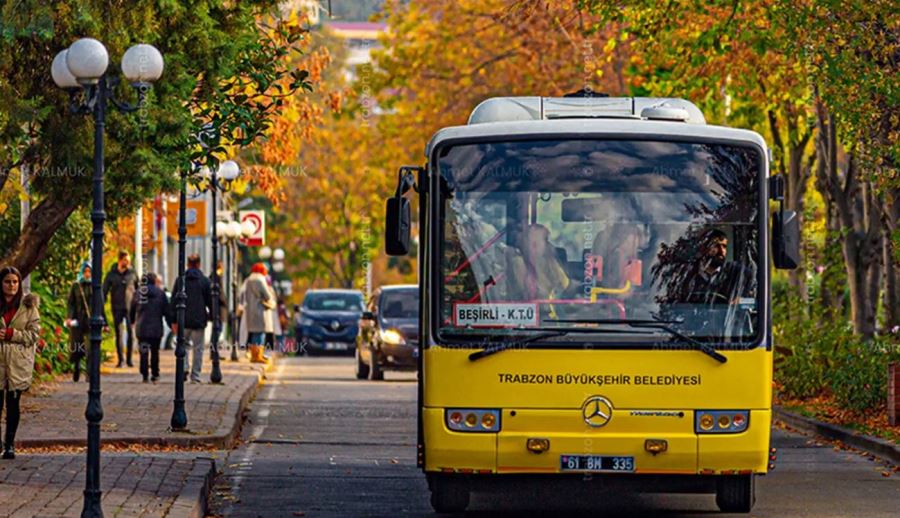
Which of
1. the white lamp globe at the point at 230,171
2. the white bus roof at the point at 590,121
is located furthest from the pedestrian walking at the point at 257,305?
the white bus roof at the point at 590,121

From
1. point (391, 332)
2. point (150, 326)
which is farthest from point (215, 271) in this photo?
point (391, 332)

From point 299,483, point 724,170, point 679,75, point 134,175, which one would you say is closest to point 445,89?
point 679,75

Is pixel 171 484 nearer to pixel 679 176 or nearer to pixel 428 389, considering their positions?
pixel 428 389

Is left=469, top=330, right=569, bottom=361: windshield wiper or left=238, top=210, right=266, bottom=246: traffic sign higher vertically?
left=238, top=210, right=266, bottom=246: traffic sign

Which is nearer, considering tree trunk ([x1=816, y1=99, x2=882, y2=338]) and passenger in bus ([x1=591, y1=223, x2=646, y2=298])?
passenger in bus ([x1=591, y1=223, x2=646, y2=298])

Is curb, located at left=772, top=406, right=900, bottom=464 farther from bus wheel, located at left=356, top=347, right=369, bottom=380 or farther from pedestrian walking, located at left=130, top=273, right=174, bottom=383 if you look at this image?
bus wheel, located at left=356, top=347, right=369, bottom=380

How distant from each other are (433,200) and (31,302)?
15.0 feet

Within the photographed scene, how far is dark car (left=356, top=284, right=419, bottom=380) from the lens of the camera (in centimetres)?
3572

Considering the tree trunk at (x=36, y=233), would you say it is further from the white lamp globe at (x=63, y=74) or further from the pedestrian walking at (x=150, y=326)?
the pedestrian walking at (x=150, y=326)

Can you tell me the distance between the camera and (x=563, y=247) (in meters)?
13.6

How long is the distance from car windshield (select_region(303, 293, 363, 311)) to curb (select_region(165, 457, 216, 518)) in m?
38.5

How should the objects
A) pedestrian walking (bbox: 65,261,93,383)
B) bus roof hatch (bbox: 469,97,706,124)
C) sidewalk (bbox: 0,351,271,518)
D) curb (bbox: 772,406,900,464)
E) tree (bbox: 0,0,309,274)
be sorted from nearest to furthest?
sidewalk (bbox: 0,351,271,518)
bus roof hatch (bbox: 469,97,706,124)
tree (bbox: 0,0,309,274)
curb (bbox: 772,406,900,464)
pedestrian walking (bbox: 65,261,93,383)

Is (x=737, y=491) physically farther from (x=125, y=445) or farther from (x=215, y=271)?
(x=215, y=271)

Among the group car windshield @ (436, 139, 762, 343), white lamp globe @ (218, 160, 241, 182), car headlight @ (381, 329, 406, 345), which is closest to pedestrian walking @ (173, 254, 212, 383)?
white lamp globe @ (218, 160, 241, 182)
